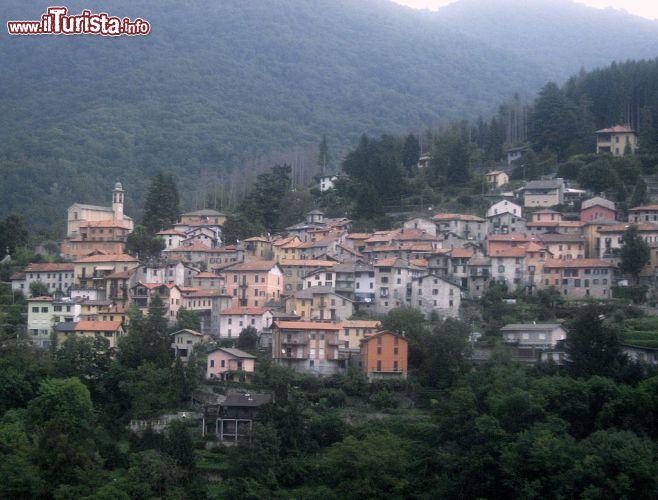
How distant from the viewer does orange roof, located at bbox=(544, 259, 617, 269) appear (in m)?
63.1

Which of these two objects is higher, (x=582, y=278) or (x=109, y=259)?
(x=109, y=259)

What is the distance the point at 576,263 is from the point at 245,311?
684 inches

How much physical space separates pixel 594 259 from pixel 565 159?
20.6 metres

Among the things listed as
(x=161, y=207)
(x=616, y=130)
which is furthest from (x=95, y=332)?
(x=616, y=130)

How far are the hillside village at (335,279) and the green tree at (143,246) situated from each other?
31.1 inches

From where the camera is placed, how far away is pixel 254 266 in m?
65.0

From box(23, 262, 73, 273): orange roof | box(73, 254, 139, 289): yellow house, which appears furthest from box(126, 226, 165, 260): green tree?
box(23, 262, 73, 273): orange roof

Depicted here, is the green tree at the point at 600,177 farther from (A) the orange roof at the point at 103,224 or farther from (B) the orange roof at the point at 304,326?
(A) the orange roof at the point at 103,224

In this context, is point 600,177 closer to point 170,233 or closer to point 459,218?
point 459,218

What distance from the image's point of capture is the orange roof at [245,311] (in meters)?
60.5

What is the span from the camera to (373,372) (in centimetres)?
5547

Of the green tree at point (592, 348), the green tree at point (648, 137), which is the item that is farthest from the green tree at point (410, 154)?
the green tree at point (592, 348)

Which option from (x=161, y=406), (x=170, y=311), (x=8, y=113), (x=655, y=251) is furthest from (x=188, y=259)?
(x=8, y=113)

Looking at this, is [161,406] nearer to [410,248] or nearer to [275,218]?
[410,248]
